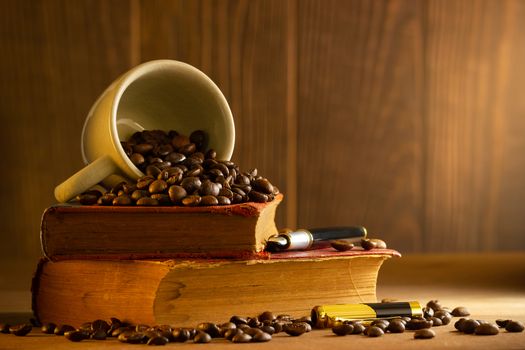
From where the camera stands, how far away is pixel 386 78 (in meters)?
2.06

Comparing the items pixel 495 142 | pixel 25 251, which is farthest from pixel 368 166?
pixel 25 251

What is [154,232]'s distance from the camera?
1297 mm

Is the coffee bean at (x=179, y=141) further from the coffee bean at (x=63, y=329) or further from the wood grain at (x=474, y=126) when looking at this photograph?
the wood grain at (x=474, y=126)

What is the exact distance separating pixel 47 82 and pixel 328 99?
24.0 inches

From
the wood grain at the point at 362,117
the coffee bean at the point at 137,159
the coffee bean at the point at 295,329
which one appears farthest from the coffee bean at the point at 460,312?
the wood grain at the point at 362,117

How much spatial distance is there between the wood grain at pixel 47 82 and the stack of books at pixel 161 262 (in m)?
0.71

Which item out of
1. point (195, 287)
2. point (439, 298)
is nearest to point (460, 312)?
point (439, 298)

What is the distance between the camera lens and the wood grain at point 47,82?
1995 millimetres

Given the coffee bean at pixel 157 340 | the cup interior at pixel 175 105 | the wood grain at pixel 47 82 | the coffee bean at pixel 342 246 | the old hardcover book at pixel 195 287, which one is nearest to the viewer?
the coffee bean at pixel 157 340

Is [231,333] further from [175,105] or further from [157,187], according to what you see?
[175,105]

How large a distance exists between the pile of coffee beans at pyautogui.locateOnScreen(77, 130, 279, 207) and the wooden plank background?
54 cm

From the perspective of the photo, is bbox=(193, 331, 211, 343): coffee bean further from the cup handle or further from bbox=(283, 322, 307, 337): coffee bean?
the cup handle

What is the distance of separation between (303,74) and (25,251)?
28.4 inches

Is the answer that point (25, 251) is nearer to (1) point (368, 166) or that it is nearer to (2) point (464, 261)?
(1) point (368, 166)
